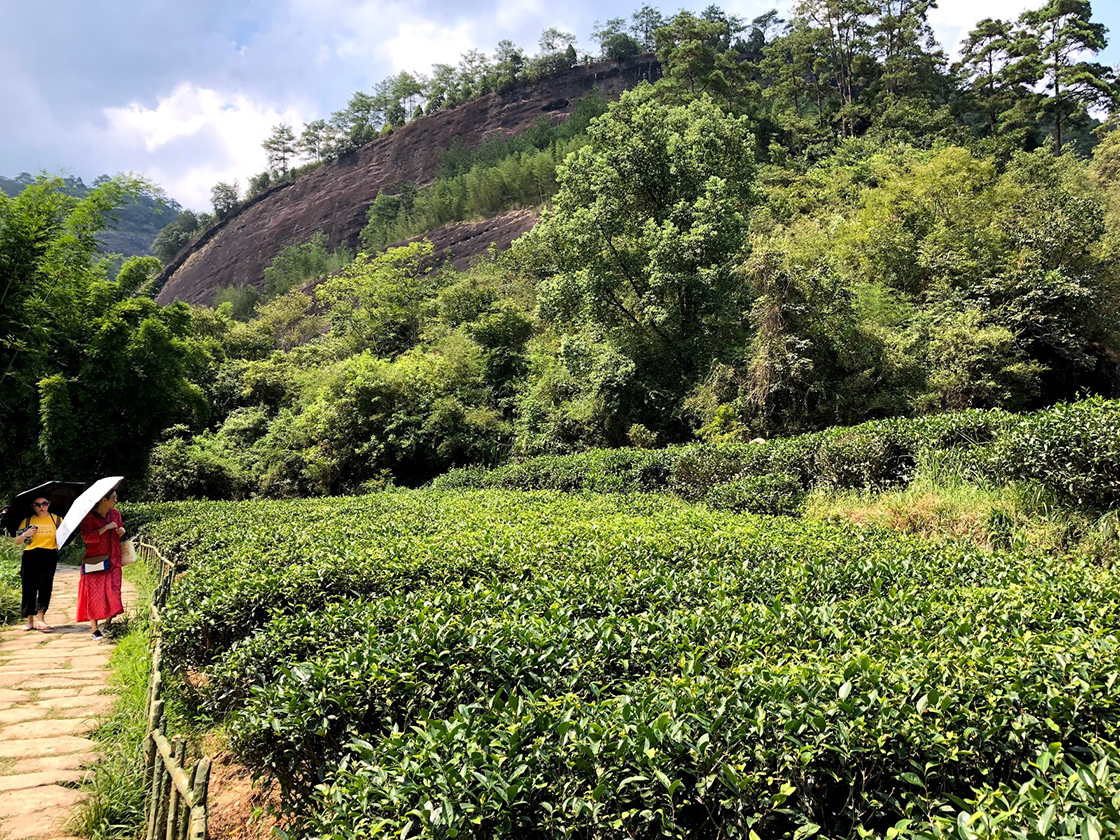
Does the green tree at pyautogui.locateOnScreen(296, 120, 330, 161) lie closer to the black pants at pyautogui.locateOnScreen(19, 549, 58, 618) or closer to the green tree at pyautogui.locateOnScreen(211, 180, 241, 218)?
the green tree at pyautogui.locateOnScreen(211, 180, 241, 218)

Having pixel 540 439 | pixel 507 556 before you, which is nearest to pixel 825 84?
pixel 540 439

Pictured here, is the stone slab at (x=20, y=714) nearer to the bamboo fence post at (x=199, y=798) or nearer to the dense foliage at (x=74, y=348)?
the bamboo fence post at (x=199, y=798)

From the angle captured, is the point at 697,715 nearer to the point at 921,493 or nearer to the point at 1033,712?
the point at 1033,712

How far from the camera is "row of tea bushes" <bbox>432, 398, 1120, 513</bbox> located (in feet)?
19.2

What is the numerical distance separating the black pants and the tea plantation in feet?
11.1

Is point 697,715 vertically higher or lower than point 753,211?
lower

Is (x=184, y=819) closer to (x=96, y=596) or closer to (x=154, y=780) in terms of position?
(x=154, y=780)

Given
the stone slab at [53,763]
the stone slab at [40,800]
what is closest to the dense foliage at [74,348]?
the stone slab at [53,763]

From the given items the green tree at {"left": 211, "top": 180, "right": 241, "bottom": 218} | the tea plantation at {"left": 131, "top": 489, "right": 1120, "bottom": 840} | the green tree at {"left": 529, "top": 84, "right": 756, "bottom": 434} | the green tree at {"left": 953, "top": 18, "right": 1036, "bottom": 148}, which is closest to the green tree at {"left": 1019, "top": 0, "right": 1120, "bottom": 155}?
the green tree at {"left": 953, "top": 18, "right": 1036, "bottom": 148}

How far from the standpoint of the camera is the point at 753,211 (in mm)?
18938

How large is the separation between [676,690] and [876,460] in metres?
6.89

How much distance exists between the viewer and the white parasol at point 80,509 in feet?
19.1

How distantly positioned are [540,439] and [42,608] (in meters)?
11.5

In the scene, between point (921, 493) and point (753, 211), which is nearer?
point (921, 493)
